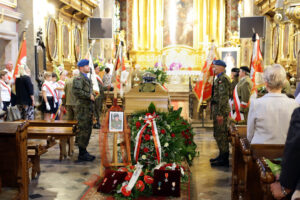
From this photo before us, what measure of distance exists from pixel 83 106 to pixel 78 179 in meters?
1.52

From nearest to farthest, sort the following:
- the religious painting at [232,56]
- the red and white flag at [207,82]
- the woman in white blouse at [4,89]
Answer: the red and white flag at [207,82], the woman in white blouse at [4,89], the religious painting at [232,56]

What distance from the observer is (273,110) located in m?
3.15

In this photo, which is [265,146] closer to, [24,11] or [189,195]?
[189,195]

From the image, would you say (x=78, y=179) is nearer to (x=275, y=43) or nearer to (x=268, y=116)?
(x=268, y=116)

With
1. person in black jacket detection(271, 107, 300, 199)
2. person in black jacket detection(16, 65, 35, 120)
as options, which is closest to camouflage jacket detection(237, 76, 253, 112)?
person in black jacket detection(16, 65, 35, 120)

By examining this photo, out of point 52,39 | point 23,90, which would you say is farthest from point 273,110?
point 52,39

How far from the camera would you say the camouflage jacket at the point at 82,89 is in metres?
6.16

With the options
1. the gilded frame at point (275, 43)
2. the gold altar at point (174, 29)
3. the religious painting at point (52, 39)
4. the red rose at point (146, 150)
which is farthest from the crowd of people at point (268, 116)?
the gold altar at point (174, 29)

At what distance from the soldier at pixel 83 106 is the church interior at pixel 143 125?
18mm

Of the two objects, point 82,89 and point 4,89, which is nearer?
point 82,89

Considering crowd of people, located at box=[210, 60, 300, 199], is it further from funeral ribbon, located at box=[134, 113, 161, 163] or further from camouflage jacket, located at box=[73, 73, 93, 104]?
camouflage jacket, located at box=[73, 73, 93, 104]

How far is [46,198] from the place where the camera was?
4.39 m

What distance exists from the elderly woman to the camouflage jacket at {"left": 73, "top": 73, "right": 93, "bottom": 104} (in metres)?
3.61

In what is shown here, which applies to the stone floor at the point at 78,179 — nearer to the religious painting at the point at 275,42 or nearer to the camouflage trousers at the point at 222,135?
the camouflage trousers at the point at 222,135
